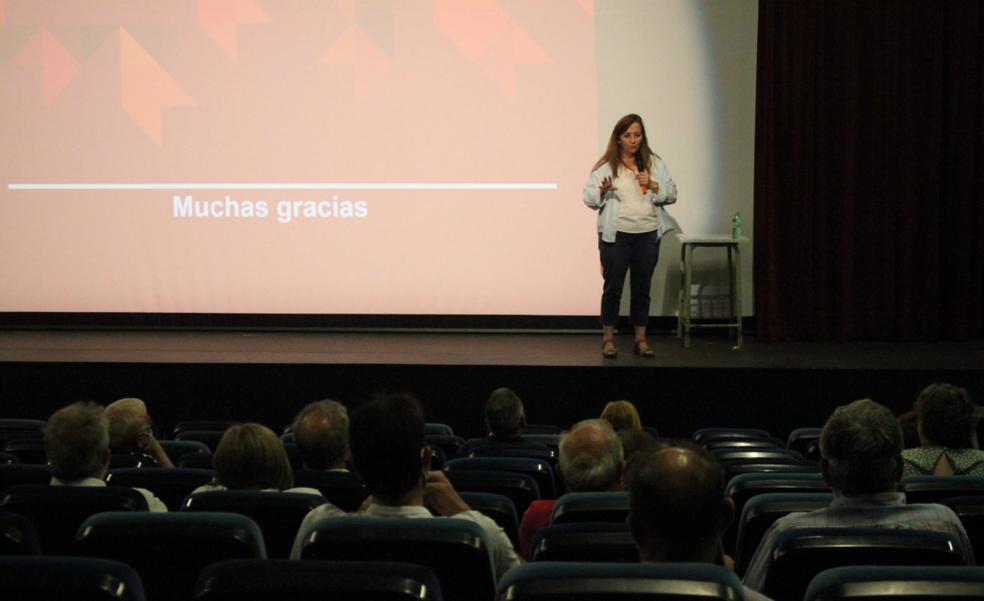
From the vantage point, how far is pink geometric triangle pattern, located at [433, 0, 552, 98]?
7.56 metres

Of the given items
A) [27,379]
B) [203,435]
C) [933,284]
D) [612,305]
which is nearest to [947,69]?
[933,284]

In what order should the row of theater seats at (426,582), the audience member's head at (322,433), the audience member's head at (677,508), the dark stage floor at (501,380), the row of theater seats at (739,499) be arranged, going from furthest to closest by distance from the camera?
the dark stage floor at (501,380)
the audience member's head at (322,433)
the row of theater seats at (739,499)
the audience member's head at (677,508)
the row of theater seats at (426,582)

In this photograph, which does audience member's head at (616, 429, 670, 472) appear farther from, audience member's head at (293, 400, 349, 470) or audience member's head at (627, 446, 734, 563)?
audience member's head at (627, 446, 734, 563)

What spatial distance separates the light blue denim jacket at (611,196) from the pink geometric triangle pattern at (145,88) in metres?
3.00

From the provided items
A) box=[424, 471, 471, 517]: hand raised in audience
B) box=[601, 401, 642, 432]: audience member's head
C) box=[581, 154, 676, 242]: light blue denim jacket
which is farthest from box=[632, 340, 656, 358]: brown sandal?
box=[424, 471, 471, 517]: hand raised in audience

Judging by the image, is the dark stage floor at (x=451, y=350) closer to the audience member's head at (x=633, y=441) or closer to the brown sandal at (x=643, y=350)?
the brown sandal at (x=643, y=350)

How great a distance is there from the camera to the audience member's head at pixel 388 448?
223 cm

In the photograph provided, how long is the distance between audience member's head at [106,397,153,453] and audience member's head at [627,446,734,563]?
8.59ft

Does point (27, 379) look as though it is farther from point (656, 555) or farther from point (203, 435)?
point (656, 555)

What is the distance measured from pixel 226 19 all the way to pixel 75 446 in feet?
17.3

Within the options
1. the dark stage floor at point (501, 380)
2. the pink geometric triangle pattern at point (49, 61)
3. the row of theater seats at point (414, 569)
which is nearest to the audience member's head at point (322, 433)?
the row of theater seats at point (414, 569)

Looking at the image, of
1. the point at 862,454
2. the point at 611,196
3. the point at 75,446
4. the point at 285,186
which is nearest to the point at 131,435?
the point at 75,446

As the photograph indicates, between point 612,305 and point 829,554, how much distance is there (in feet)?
15.6

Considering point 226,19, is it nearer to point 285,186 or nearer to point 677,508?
→ point 285,186
